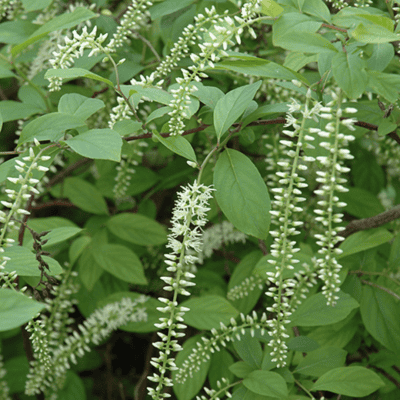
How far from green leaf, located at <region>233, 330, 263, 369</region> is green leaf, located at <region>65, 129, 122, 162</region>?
754 mm

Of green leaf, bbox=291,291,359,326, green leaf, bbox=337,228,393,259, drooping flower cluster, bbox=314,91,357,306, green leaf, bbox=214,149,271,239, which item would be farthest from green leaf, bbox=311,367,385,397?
green leaf, bbox=214,149,271,239

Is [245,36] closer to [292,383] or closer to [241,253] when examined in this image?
[241,253]

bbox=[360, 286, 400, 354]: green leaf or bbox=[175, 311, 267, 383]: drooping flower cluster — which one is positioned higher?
bbox=[175, 311, 267, 383]: drooping flower cluster

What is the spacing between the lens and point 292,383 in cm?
139

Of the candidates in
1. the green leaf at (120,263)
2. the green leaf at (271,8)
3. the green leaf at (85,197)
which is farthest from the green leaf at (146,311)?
the green leaf at (271,8)

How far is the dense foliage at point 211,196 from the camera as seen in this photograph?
986 mm

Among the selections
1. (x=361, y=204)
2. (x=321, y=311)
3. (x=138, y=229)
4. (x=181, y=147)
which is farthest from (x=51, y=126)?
(x=361, y=204)

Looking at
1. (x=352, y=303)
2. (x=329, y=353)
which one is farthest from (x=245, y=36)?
(x=329, y=353)

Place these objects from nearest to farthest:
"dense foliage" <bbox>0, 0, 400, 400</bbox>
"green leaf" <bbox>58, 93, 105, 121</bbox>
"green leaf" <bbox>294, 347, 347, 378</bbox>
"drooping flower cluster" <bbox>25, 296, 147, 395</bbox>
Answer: "dense foliage" <bbox>0, 0, 400, 400</bbox>
"green leaf" <bbox>58, 93, 105, 121</bbox>
"green leaf" <bbox>294, 347, 347, 378</bbox>
"drooping flower cluster" <bbox>25, 296, 147, 395</bbox>

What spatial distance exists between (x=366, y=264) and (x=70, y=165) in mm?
1371

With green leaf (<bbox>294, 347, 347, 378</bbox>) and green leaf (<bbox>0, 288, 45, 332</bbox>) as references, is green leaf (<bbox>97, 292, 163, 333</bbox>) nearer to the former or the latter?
green leaf (<bbox>294, 347, 347, 378</bbox>)

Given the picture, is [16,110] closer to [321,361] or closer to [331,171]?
[331,171]

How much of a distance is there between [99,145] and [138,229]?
935mm

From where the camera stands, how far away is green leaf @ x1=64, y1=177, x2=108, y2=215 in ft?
6.62
